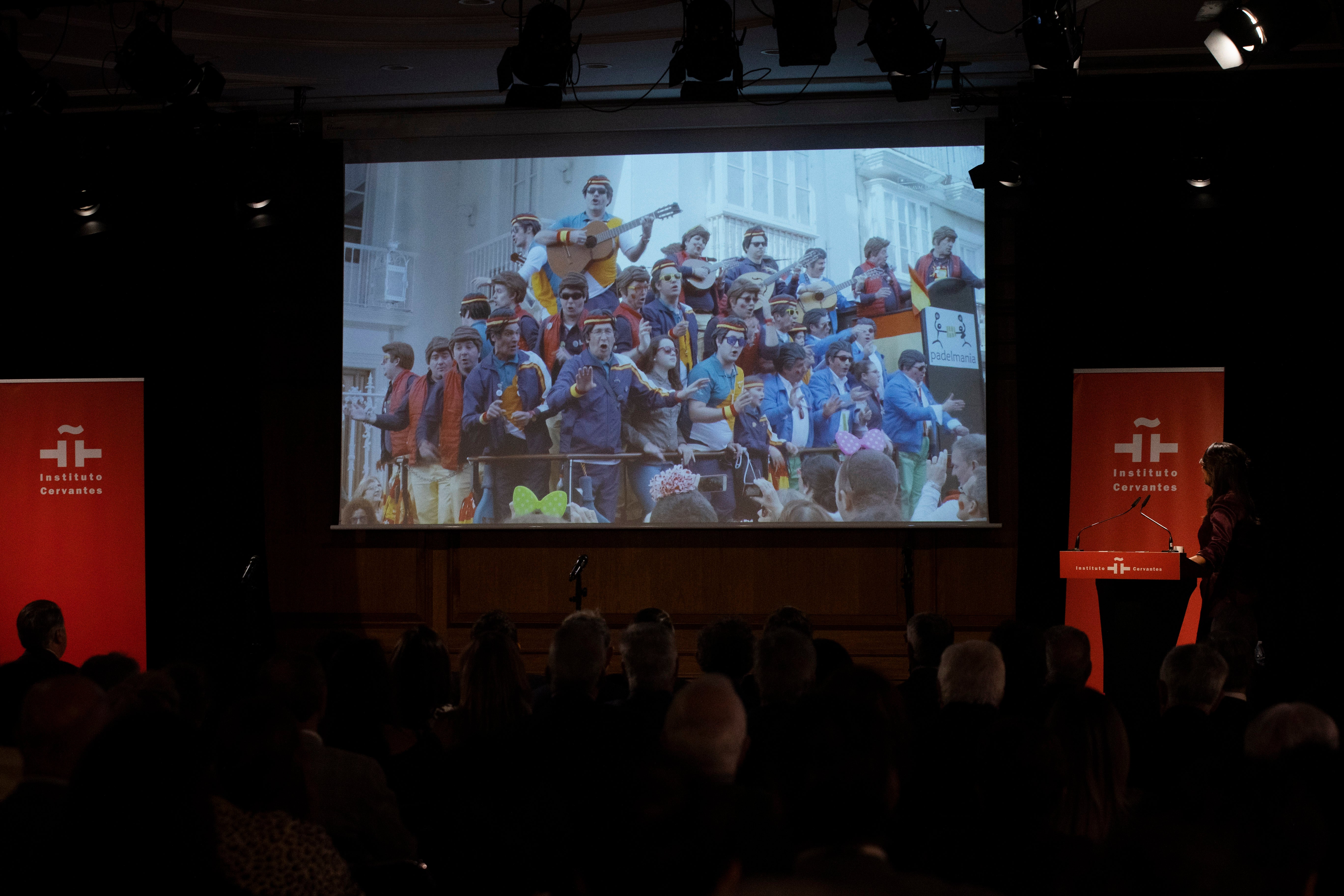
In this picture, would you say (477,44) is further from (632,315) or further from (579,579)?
(579,579)

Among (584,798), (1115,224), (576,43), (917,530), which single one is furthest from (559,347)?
(584,798)

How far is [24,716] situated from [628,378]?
5.08 m

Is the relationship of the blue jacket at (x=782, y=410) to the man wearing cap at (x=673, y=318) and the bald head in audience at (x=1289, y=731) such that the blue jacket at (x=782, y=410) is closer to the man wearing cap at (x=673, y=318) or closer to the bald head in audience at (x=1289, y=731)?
the man wearing cap at (x=673, y=318)

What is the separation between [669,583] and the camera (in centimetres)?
726

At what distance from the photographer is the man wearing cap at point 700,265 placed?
7.11m

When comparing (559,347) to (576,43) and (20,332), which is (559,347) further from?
(20,332)

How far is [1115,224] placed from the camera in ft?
22.8

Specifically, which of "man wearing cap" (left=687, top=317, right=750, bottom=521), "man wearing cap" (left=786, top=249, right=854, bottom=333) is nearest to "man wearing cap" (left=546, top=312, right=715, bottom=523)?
"man wearing cap" (left=687, top=317, right=750, bottom=521)

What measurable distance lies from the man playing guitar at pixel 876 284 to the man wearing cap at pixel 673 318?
3.26ft

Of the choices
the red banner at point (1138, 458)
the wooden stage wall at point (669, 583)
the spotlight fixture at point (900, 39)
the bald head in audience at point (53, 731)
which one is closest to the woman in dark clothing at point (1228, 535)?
the red banner at point (1138, 458)

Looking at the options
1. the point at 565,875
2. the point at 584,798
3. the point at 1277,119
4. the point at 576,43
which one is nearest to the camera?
the point at 565,875

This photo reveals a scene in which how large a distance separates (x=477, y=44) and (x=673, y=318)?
192cm

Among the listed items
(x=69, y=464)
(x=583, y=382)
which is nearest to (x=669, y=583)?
(x=583, y=382)

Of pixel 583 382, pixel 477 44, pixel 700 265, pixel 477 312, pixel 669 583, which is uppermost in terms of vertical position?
pixel 477 44
